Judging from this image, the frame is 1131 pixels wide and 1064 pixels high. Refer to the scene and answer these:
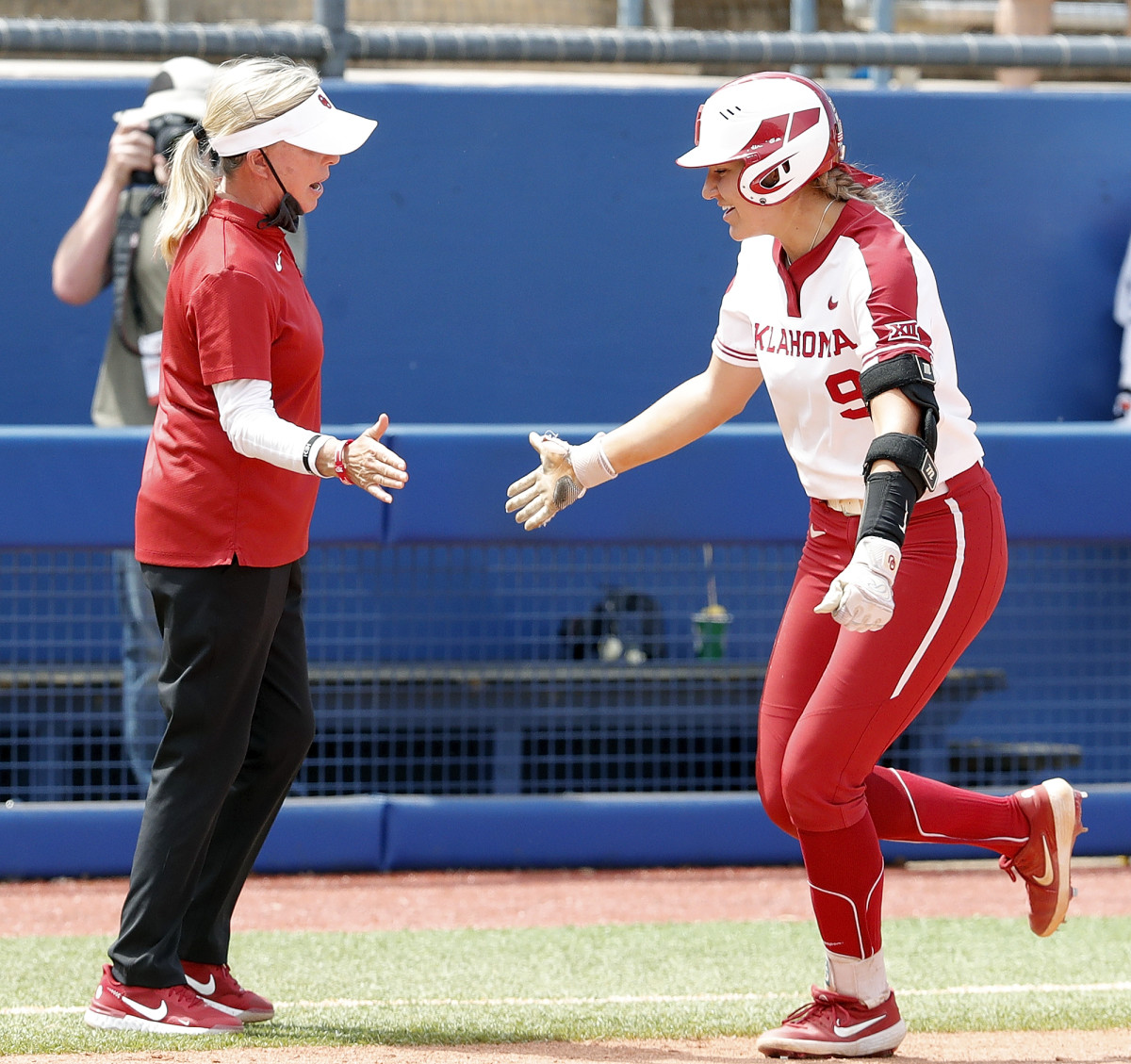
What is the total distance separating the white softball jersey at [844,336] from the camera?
2889 mm

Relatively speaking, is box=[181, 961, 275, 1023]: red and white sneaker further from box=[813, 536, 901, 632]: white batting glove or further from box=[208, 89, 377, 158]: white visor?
box=[208, 89, 377, 158]: white visor

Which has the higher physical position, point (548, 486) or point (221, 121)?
point (221, 121)

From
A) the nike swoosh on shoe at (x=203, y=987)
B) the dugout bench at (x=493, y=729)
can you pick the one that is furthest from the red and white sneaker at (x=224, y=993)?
the dugout bench at (x=493, y=729)

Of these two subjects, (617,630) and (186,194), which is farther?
(617,630)

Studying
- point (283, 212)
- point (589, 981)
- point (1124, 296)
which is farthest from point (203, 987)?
point (1124, 296)

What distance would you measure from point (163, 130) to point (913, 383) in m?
3.24

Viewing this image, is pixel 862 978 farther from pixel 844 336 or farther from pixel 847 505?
pixel 844 336

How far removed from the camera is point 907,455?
2779 mm

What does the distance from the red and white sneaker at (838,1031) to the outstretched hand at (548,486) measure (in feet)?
3.82

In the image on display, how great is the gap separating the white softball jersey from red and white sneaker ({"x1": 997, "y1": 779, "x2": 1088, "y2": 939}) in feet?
2.41

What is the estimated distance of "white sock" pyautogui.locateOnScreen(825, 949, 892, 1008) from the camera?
3.21m

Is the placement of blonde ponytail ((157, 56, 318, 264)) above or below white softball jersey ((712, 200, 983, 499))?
above

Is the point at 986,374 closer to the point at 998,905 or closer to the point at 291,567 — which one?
the point at 998,905

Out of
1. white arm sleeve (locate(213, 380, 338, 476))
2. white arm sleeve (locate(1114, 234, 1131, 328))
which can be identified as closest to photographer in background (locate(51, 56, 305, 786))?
A: white arm sleeve (locate(213, 380, 338, 476))
